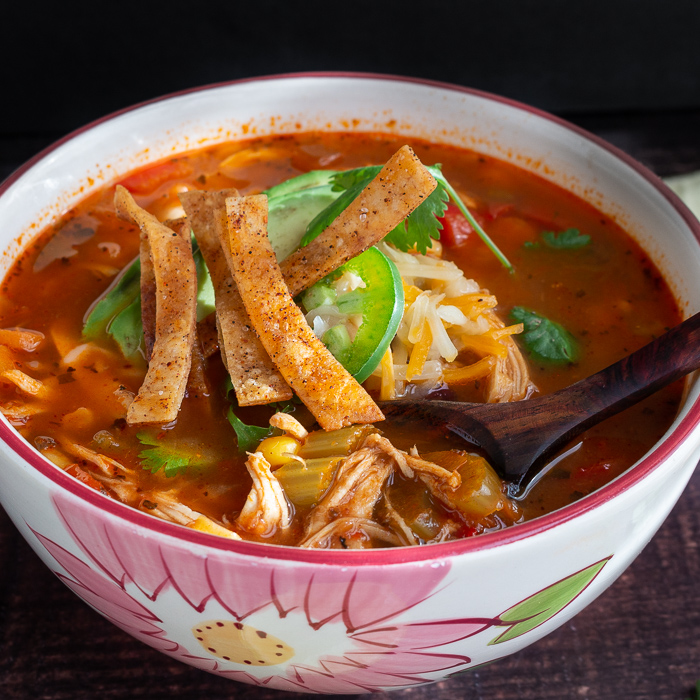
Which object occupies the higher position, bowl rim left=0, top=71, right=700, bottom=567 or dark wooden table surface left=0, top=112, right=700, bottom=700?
bowl rim left=0, top=71, right=700, bottom=567

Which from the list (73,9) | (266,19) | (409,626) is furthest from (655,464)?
(73,9)

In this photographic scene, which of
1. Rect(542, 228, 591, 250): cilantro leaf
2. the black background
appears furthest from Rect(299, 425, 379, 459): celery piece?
the black background

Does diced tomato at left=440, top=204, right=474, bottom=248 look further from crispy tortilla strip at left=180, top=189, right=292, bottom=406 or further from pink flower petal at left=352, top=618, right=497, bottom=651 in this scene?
Result: pink flower petal at left=352, top=618, right=497, bottom=651

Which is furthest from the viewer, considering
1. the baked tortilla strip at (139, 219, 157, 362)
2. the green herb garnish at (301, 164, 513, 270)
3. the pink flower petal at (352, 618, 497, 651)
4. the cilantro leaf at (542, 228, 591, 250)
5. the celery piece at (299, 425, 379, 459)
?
the cilantro leaf at (542, 228, 591, 250)

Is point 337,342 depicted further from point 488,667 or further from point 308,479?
point 488,667

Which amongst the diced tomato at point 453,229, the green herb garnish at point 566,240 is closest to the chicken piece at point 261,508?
the diced tomato at point 453,229

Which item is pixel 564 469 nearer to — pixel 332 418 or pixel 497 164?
pixel 332 418

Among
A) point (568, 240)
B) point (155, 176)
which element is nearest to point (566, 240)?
point (568, 240)
